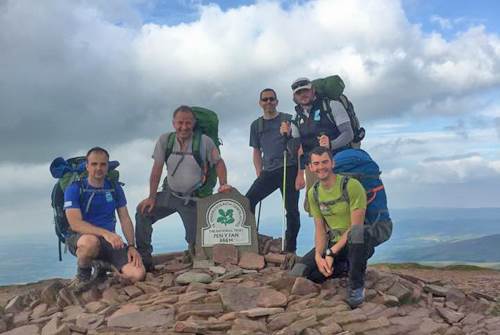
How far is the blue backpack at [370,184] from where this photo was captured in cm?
860

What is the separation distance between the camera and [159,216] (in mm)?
10570

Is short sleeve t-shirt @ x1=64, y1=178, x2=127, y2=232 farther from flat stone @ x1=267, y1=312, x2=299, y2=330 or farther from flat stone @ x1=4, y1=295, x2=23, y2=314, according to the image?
flat stone @ x1=267, y1=312, x2=299, y2=330

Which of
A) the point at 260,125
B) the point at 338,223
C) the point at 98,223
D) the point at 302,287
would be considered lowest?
the point at 302,287

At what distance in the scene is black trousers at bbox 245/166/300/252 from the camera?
1063cm

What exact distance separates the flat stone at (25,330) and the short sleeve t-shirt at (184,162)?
3.38 m

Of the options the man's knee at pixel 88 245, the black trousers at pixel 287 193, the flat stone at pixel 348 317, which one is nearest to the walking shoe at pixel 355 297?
the flat stone at pixel 348 317

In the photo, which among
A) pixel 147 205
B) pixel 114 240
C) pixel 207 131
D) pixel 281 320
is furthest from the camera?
pixel 207 131

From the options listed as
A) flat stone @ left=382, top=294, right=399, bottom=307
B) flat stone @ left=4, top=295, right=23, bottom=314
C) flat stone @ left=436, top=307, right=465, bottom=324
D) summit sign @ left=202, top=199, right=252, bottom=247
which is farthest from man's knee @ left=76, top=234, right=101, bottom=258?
flat stone @ left=436, top=307, right=465, bottom=324

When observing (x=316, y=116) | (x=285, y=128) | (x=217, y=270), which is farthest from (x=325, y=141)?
(x=217, y=270)

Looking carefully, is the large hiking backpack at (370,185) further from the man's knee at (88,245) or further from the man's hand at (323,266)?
the man's knee at (88,245)

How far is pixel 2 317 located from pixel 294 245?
5.34m

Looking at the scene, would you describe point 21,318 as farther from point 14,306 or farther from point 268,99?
point 268,99

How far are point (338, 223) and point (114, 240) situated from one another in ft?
11.6

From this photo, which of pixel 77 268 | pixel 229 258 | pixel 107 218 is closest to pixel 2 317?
pixel 77 268
